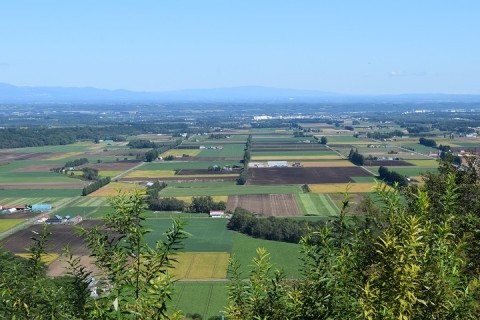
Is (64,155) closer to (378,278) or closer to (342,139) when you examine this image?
(342,139)

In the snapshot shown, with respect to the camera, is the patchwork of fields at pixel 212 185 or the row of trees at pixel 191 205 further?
the row of trees at pixel 191 205

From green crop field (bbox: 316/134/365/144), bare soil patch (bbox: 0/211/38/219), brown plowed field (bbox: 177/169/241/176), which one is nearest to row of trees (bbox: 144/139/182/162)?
brown plowed field (bbox: 177/169/241/176)

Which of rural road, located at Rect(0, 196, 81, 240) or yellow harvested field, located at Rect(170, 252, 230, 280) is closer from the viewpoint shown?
yellow harvested field, located at Rect(170, 252, 230, 280)

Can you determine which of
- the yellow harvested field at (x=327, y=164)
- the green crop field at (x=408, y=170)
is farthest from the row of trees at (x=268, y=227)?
the yellow harvested field at (x=327, y=164)

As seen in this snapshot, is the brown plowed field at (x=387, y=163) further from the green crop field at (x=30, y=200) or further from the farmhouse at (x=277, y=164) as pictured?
the green crop field at (x=30, y=200)

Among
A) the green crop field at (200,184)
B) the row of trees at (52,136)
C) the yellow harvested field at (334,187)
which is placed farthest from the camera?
the row of trees at (52,136)

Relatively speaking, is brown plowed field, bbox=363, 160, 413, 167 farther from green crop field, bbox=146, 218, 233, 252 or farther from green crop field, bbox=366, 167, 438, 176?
green crop field, bbox=146, 218, 233, 252
